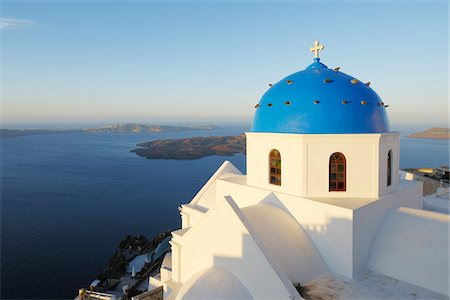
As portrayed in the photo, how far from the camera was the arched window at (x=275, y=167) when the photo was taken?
916 centimetres

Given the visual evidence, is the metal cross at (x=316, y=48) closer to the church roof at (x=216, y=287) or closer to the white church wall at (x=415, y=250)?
the white church wall at (x=415, y=250)

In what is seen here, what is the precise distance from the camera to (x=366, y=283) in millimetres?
6848

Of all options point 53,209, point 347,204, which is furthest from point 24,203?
point 347,204

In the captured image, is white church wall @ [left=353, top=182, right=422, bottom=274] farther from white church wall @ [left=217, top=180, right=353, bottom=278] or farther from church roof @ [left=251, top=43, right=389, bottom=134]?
church roof @ [left=251, top=43, right=389, bottom=134]

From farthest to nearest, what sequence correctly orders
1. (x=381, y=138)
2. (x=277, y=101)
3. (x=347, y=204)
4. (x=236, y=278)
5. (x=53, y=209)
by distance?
(x=53, y=209), (x=277, y=101), (x=381, y=138), (x=347, y=204), (x=236, y=278)

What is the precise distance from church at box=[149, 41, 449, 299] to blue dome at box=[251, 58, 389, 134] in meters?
0.03

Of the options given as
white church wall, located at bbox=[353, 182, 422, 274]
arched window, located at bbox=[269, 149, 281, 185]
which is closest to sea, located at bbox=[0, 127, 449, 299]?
arched window, located at bbox=[269, 149, 281, 185]

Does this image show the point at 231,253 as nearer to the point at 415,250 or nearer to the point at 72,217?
the point at 415,250

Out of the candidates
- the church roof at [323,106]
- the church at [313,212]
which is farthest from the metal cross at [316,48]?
the church roof at [323,106]

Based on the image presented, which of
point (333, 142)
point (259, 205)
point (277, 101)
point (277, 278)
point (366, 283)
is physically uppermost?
point (277, 101)

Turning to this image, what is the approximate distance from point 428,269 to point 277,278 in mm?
3976

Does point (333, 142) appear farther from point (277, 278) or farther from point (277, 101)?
point (277, 278)

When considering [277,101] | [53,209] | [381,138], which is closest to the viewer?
[381,138]

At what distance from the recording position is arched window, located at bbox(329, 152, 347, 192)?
8469mm
